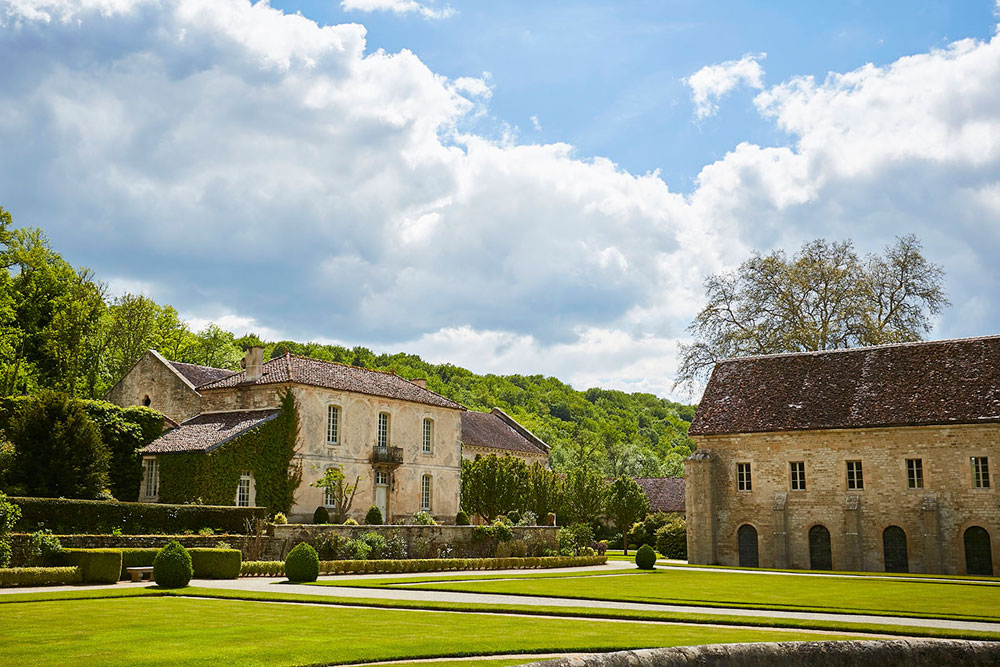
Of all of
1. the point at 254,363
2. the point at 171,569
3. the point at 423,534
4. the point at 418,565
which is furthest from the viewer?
the point at 254,363

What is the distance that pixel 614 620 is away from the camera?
1533 cm

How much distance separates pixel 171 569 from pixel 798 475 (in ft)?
90.7

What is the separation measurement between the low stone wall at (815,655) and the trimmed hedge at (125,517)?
76.7 feet

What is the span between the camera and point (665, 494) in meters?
67.6

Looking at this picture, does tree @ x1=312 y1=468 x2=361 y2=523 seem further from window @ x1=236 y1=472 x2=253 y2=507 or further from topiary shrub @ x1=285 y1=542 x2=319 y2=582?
topiary shrub @ x1=285 y1=542 x2=319 y2=582

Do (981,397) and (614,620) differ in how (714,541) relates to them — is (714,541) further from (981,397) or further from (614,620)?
(614,620)

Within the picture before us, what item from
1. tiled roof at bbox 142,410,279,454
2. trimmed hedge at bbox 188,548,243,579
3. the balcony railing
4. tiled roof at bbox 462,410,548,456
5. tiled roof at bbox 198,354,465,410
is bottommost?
trimmed hedge at bbox 188,548,243,579

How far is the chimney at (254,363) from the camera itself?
40656mm

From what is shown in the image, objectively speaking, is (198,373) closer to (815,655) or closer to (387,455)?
(387,455)

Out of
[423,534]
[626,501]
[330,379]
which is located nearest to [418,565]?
[423,534]

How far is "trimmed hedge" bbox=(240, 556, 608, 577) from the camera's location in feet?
90.8

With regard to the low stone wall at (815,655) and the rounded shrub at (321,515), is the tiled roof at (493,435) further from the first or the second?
the low stone wall at (815,655)

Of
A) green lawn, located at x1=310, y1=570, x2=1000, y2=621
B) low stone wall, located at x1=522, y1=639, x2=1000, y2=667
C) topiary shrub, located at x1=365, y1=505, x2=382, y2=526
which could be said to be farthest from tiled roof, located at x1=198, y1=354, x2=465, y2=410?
low stone wall, located at x1=522, y1=639, x2=1000, y2=667

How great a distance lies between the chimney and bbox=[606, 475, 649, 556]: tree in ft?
81.2
